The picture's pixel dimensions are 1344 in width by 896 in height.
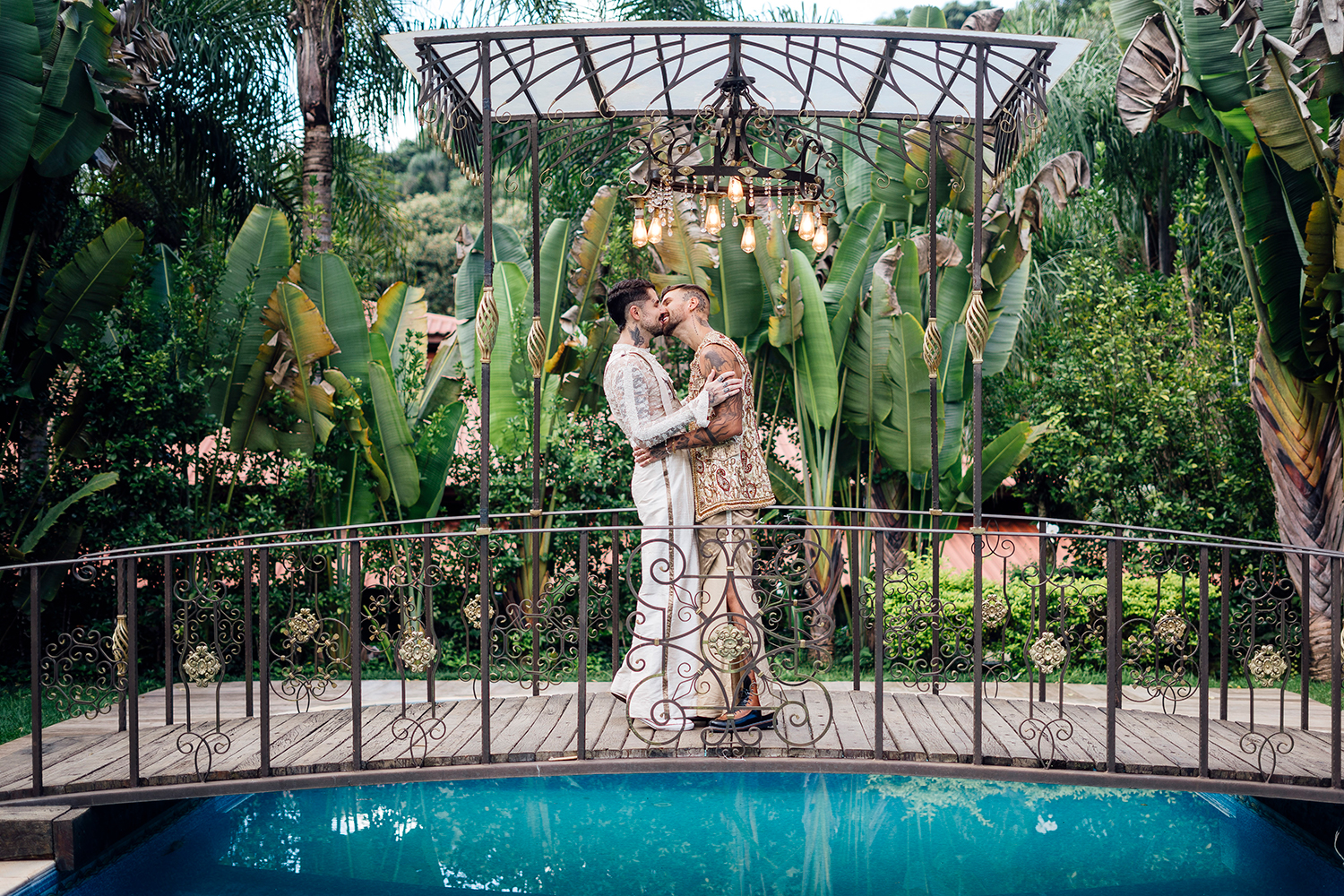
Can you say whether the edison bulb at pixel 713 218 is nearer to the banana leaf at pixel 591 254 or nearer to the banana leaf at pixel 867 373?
the banana leaf at pixel 591 254

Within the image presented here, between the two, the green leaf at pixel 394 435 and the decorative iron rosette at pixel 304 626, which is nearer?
the decorative iron rosette at pixel 304 626

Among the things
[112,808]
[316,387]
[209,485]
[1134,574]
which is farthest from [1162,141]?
[112,808]

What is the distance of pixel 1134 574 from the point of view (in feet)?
25.7

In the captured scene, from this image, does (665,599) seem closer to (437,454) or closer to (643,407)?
(643,407)

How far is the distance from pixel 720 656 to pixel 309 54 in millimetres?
7399

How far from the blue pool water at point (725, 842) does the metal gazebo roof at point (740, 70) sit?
354 centimetres

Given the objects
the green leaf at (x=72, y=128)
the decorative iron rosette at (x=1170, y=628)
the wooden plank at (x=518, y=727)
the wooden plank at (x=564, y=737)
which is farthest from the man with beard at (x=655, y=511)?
the green leaf at (x=72, y=128)

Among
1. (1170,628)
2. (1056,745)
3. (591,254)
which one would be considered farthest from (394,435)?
(1170,628)

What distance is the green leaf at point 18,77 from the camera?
645cm

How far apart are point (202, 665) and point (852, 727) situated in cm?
296

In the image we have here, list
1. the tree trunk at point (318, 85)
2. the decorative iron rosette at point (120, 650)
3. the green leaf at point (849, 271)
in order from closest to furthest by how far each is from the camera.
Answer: the decorative iron rosette at point (120, 650), the green leaf at point (849, 271), the tree trunk at point (318, 85)

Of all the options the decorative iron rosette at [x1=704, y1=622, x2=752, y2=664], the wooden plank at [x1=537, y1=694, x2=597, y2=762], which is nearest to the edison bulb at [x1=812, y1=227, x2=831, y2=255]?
the decorative iron rosette at [x1=704, y1=622, x2=752, y2=664]

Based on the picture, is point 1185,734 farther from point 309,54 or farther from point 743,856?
point 309,54

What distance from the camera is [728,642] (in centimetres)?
459
